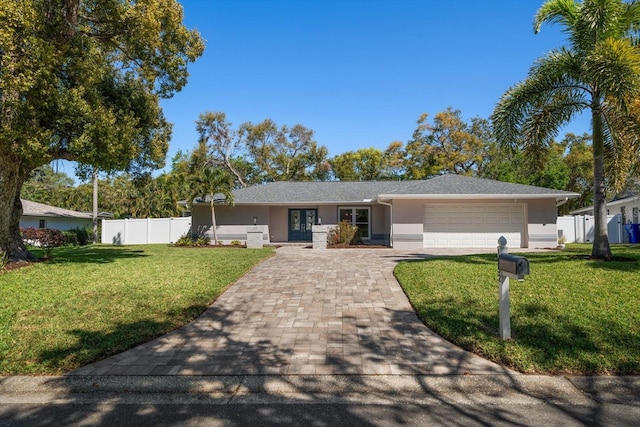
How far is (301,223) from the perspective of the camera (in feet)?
72.0

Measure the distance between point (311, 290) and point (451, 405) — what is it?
15.5 ft

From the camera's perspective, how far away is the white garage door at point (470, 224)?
1706 centimetres

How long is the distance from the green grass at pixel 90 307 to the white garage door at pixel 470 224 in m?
9.55

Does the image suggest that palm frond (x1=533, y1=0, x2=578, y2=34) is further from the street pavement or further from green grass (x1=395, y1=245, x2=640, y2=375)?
the street pavement

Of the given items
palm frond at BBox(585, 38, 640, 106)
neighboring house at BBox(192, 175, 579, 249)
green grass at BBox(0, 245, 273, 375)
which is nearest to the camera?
green grass at BBox(0, 245, 273, 375)

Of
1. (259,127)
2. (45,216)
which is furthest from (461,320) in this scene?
(259,127)

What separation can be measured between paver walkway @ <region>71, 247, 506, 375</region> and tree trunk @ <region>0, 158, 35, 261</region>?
7.18 metres

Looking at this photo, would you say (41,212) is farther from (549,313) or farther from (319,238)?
(549,313)

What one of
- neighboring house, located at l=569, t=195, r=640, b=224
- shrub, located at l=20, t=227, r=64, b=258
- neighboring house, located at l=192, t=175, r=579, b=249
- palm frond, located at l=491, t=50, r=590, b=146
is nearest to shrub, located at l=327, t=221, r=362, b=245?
neighboring house, located at l=192, t=175, r=579, b=249

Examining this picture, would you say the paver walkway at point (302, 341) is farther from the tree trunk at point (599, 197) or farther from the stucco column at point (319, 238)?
the stucco column at point (319, 238)

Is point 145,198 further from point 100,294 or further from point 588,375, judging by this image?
point 588,375

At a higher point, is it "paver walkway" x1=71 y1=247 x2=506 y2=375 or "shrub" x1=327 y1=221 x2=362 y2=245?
"shrub" x1=327 y1=221 x2=362 y2=245

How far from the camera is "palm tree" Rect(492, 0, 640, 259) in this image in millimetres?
8312

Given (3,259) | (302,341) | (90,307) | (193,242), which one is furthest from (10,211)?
(302,341)
